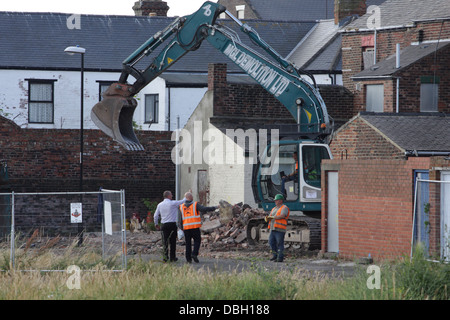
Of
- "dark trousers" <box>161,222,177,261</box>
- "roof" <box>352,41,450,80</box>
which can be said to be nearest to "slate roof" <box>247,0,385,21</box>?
"roof" <box>352,41,450,80</box>

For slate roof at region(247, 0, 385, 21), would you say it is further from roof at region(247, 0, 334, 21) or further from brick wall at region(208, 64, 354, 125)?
brick wall at region(208, 64, 354, 125)

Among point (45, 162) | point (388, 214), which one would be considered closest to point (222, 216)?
point (388, 214)

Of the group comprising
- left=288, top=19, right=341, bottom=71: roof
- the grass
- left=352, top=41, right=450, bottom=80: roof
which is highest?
left=288, top=19, right=341, bottom=71: roof

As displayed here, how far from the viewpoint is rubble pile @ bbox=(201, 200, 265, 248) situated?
2482 cm

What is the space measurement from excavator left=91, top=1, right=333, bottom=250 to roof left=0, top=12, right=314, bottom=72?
15.4 m

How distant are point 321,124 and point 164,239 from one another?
5450 mm

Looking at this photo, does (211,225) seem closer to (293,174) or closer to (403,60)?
(293,174)

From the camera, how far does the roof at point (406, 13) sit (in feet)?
111

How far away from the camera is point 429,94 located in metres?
33.3

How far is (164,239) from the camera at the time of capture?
67.5 ft

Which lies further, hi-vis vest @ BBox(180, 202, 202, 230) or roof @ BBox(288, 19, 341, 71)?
roof @ BBox(288, 19, 341, 71)

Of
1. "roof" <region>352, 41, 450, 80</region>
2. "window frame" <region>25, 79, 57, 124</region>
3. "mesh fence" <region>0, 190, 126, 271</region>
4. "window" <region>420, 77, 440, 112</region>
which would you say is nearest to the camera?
"mesh fence" <region>0, 190, 126, 271</region>

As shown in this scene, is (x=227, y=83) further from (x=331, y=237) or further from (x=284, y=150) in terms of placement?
(x=331, y=237)

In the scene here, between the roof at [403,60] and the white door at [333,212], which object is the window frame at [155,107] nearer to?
the roof at [403,60]
